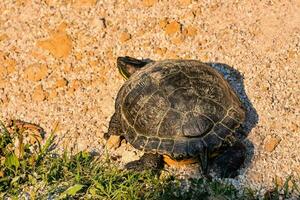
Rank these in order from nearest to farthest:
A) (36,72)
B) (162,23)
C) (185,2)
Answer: (36,72), (162,23), (185,2)

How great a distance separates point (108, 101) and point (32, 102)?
0.69 metres

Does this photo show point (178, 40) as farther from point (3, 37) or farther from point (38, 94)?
point (3, 37)

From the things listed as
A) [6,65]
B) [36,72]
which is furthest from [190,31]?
[6,65]

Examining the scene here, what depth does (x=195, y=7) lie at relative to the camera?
17.9 feet

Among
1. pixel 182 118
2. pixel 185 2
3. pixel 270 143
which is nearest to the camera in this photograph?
pixel 182 118

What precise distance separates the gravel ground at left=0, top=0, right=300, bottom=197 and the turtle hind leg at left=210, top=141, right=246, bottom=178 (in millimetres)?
97

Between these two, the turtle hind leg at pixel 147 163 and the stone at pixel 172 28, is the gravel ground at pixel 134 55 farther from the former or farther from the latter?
the turtle hind leg at pixel 147 163

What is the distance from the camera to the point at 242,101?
473 centimetres

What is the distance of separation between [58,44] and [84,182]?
5.23 feet

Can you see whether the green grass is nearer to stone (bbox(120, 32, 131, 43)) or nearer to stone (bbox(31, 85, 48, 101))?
stone (bbox(31, 85, 48, 101))

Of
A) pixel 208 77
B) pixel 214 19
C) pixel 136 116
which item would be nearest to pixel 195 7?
pixel 214 19

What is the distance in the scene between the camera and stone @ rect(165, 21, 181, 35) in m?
5.28

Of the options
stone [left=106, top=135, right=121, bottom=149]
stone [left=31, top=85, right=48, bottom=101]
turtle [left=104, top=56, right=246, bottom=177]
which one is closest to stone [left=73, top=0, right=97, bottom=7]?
stone [left=31, top=85, right=48, bottom=101]

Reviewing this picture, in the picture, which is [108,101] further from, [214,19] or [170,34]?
[214,19]
